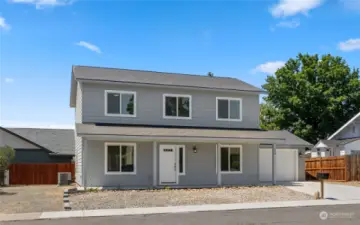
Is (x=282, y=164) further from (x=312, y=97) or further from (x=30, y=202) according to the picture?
(x=312, y=97)

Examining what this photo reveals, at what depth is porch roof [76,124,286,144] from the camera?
2030 cm

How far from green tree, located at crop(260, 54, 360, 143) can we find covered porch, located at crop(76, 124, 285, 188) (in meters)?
21.8

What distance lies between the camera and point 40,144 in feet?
109

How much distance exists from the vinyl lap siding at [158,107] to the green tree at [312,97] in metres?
20.2

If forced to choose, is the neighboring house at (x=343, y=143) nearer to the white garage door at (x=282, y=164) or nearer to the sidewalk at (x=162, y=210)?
the white garage door at (x=282, y=164)

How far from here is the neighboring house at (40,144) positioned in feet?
99.5

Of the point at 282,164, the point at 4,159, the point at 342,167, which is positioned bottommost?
the point at 342,167

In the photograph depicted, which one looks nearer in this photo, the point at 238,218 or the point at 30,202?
the point at 238,218

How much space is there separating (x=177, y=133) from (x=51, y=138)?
55.2 feet

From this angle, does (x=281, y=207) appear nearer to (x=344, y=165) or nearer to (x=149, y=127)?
(x=149, y=127)

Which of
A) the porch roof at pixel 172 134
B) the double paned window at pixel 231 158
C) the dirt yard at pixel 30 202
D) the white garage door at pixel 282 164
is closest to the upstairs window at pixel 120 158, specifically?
the porch roof at pixel 172 134

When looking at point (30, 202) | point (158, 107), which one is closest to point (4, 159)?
point (158, 107)

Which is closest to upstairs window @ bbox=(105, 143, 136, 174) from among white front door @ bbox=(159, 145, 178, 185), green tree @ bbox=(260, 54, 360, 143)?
white front door @ bbox=(159, 145, 178, 185)

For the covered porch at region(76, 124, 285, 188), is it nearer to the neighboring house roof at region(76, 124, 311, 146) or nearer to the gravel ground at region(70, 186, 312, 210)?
the neighboring house roof at region(76, 124, 311, 146)
